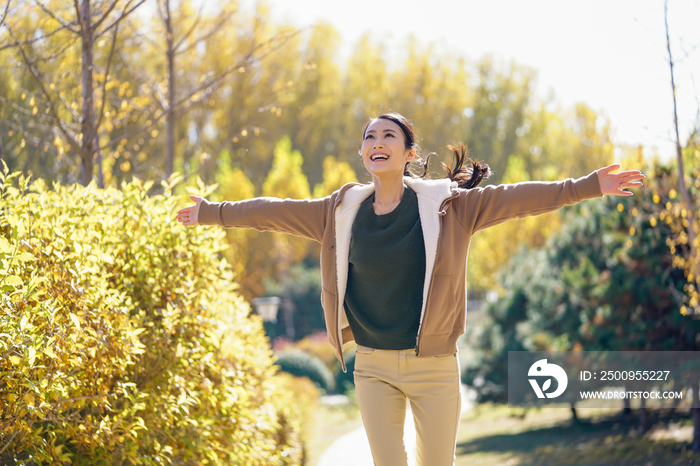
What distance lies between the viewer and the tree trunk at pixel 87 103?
166 inches

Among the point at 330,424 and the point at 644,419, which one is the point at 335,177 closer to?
the point at 330,424

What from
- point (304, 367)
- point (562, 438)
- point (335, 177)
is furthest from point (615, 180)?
point (335, 177)

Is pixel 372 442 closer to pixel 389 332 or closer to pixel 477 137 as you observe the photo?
pixel 389 332

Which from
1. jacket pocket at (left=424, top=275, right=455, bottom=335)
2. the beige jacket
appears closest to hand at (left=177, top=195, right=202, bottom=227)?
the beige jacket

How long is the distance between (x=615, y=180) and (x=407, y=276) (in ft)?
2.93

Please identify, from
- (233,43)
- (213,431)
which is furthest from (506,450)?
(233,43)

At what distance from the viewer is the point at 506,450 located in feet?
32.1

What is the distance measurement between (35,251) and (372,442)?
1.69 meters

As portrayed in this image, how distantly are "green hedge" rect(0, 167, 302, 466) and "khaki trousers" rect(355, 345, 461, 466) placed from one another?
1.03 meters

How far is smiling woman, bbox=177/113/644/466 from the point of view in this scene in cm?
257

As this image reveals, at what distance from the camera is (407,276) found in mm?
2652

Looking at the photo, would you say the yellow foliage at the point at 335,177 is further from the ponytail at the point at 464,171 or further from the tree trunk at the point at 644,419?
the ponytail at the point at 464,171

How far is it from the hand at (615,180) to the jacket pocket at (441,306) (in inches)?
27.2

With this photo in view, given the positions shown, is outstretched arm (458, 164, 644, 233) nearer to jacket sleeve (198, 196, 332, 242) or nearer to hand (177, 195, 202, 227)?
jacket sleeve (198, 196, 332, 242)
